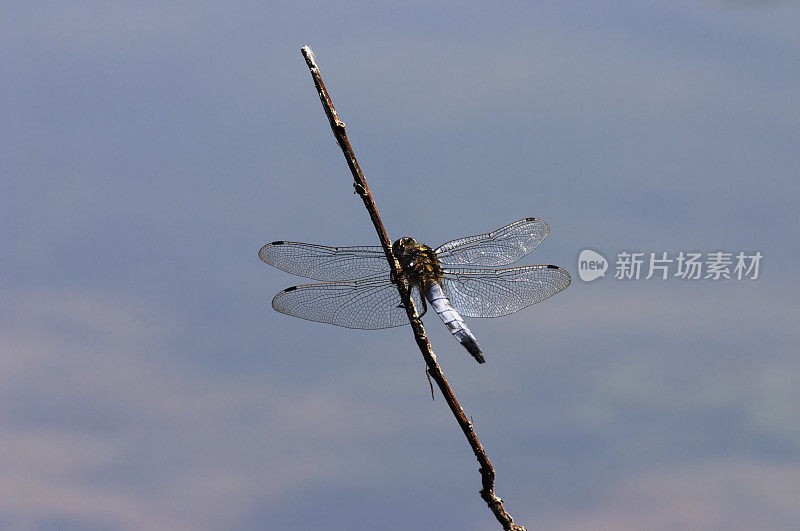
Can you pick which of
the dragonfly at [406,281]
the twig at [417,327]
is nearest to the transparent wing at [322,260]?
the dragonfly at [406,281]

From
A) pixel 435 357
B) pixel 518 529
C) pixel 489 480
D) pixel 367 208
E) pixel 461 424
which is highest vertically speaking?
pixel 367 208

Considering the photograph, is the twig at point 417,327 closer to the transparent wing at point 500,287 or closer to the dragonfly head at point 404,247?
the dragonfly head at point 404,247

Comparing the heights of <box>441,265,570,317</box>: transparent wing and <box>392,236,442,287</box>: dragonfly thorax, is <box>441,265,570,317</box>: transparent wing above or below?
below

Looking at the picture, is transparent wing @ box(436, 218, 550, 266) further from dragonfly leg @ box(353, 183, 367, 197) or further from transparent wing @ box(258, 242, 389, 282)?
dragonfly leg @ box(353, 183, 367, 197)

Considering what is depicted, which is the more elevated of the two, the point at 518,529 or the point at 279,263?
the point at 279,263

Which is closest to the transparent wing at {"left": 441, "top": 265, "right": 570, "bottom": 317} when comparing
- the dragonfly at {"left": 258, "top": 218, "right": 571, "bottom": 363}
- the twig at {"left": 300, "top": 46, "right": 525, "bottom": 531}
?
the dragonfly at {"left": 258, "top": 218, "right": 571, "bottom": 363}

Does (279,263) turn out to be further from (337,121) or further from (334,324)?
(337,121)

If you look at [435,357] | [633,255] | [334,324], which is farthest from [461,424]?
[633,255]

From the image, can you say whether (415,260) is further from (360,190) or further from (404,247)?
(360,190)
